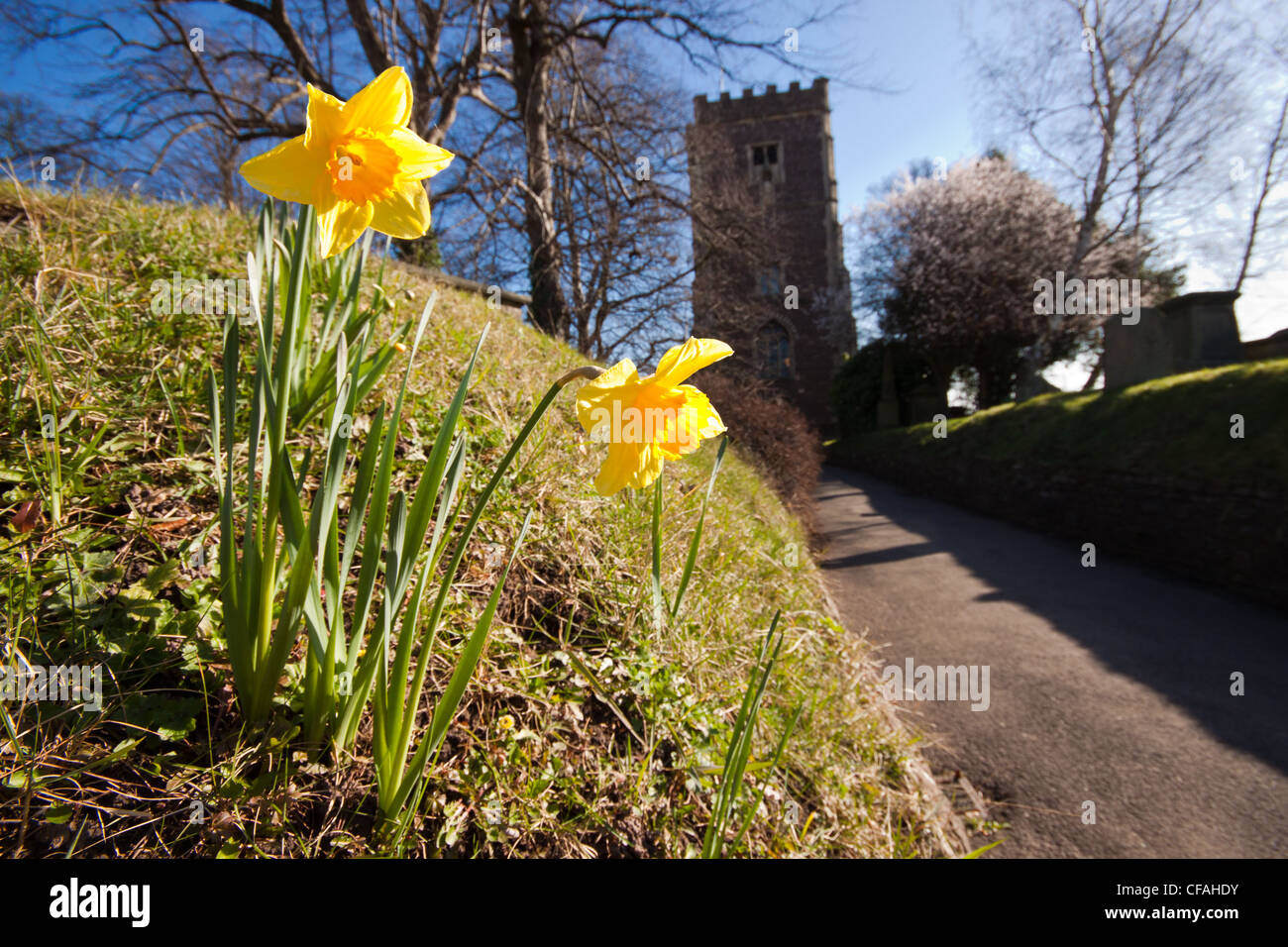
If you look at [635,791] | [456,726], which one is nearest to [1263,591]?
[635,791]

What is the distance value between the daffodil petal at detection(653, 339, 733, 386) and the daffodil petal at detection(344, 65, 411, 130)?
52cm

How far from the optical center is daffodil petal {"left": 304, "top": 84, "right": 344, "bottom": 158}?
0.82 metres

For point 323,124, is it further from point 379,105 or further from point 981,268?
Answer: point 981,268

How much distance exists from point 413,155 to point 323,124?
123mm

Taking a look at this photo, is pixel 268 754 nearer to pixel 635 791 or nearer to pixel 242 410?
pixel 635 791

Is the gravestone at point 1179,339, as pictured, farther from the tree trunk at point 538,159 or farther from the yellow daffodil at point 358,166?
the yellow daffodil at point 358,166

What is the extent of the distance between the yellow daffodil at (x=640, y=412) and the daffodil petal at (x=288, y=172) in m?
0.51

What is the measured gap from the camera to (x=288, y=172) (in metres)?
0.82

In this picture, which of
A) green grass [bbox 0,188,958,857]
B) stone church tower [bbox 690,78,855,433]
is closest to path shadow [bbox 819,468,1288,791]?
green grass [bbox 0,188,958,857]

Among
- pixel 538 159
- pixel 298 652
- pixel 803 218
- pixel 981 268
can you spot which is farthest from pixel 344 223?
pixel 803 218

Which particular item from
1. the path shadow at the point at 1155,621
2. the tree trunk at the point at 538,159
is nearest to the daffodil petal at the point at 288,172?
the path shadow at the point at 1155,621

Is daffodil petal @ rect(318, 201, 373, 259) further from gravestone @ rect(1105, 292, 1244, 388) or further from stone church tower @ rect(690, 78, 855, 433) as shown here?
stone church tower @ rect(690, 78, 855, 433)

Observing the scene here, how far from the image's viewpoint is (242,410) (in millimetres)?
1779
